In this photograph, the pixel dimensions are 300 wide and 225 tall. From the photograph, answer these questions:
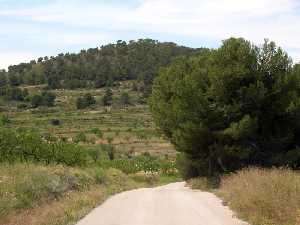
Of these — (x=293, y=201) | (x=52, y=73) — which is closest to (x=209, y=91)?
(x=293, y=201)

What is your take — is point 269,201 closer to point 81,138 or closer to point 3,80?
point 81,138

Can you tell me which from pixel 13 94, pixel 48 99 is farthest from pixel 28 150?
pixel 13 94

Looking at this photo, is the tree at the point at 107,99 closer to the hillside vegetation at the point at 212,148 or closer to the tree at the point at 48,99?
the tree at the point at 48,99

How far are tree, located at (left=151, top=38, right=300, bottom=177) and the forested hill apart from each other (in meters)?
103

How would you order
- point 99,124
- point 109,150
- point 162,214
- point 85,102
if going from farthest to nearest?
1. point 85,102
2. point 99,124
3. point 109,150
4. point 162,214

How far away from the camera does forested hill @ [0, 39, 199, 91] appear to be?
15088 cm

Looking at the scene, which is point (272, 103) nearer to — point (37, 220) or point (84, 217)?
point (84, 217)

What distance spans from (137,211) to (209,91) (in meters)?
16.5

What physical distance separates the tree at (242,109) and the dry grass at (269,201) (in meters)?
11.6

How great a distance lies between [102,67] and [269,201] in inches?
5528

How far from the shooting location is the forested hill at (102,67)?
15088 cm

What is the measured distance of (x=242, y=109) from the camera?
34094 millimetres

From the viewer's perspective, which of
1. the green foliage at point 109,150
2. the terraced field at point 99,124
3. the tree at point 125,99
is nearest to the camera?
the green foliage at point 109,150

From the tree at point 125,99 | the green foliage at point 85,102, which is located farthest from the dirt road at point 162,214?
the tree at point 125,99
